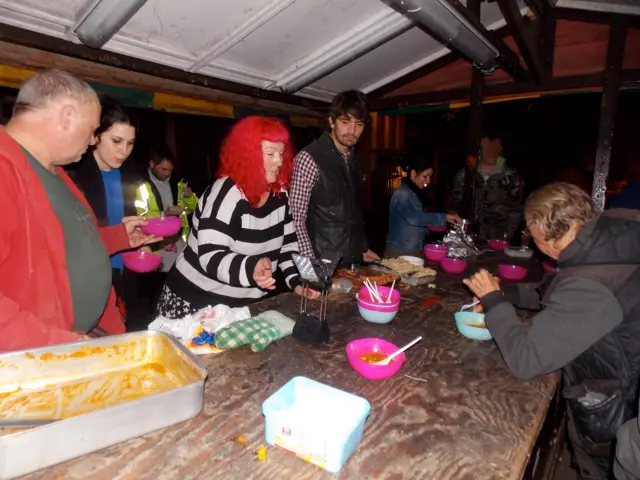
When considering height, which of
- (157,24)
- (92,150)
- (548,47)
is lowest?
(92,150)

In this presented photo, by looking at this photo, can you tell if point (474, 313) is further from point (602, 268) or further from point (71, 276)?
point (71, 276)

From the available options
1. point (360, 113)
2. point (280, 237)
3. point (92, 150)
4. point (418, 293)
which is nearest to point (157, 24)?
point (92, 150)

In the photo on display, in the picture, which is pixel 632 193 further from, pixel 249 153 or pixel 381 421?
pixel 381 421

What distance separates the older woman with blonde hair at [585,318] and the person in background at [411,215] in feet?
7.33

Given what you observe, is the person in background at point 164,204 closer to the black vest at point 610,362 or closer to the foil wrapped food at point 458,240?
the foil wrapped food at point 458,240

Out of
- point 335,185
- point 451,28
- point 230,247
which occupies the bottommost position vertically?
point 230,247

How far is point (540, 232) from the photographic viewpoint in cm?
180

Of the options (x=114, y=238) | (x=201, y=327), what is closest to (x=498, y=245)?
(x=201, y=327)

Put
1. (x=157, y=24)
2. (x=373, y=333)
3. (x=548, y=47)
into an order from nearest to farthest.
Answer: (x=373, y=333), (x=157, y=24), (x=548, y=47)

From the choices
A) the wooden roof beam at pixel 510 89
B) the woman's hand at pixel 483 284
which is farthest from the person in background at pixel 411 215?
the woman's hand at pixel 483 284

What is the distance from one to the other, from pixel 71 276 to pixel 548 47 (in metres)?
5.77

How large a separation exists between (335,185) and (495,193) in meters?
2.90

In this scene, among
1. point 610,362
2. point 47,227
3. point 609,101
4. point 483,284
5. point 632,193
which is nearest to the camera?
point 47,227

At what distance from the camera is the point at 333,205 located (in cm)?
343
